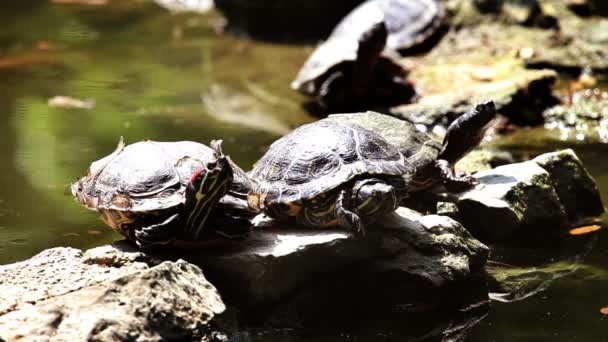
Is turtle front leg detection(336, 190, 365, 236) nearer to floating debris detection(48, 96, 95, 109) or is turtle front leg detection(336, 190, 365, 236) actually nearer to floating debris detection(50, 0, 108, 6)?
floating debris detection(48, 96, 95, 109)

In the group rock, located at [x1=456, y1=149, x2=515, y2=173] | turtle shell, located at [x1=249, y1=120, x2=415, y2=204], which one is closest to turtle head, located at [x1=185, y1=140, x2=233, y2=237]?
turtle shell, located at [x1=249, y1=120, x2=415, y2=204]

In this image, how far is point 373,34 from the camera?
7887 millimetres

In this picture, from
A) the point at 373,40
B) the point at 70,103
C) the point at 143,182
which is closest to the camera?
the point at 143,182

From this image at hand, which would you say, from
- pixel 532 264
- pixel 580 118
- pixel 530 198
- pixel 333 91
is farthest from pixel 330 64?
pixel 532 264

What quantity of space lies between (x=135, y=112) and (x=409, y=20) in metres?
4.56

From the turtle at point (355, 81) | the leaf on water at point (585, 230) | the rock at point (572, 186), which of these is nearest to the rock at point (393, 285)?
the leaf on water at point (585, 230)

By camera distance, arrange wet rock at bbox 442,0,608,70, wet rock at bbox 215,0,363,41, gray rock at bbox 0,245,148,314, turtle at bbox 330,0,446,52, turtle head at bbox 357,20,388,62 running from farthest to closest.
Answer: wet rock at bbox 215,0,363,41 < turtle at bbox 330,0,446,52 < wet rock at bbox 442,0,608,70 < turtle head at bbox 357,20,388,62 < gray rock at bbox 0,245,148,314

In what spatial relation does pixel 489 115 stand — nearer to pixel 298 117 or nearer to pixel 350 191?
pixel 350 191

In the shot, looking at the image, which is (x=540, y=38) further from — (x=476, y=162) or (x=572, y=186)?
(x=572, y=186)

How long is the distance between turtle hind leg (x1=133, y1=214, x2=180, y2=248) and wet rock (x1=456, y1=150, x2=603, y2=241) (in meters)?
1.92

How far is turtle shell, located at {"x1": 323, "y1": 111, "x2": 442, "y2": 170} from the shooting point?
469 cm

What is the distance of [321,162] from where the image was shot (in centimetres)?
407

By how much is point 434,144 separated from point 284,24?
711cm

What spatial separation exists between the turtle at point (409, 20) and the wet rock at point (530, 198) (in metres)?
5.12
